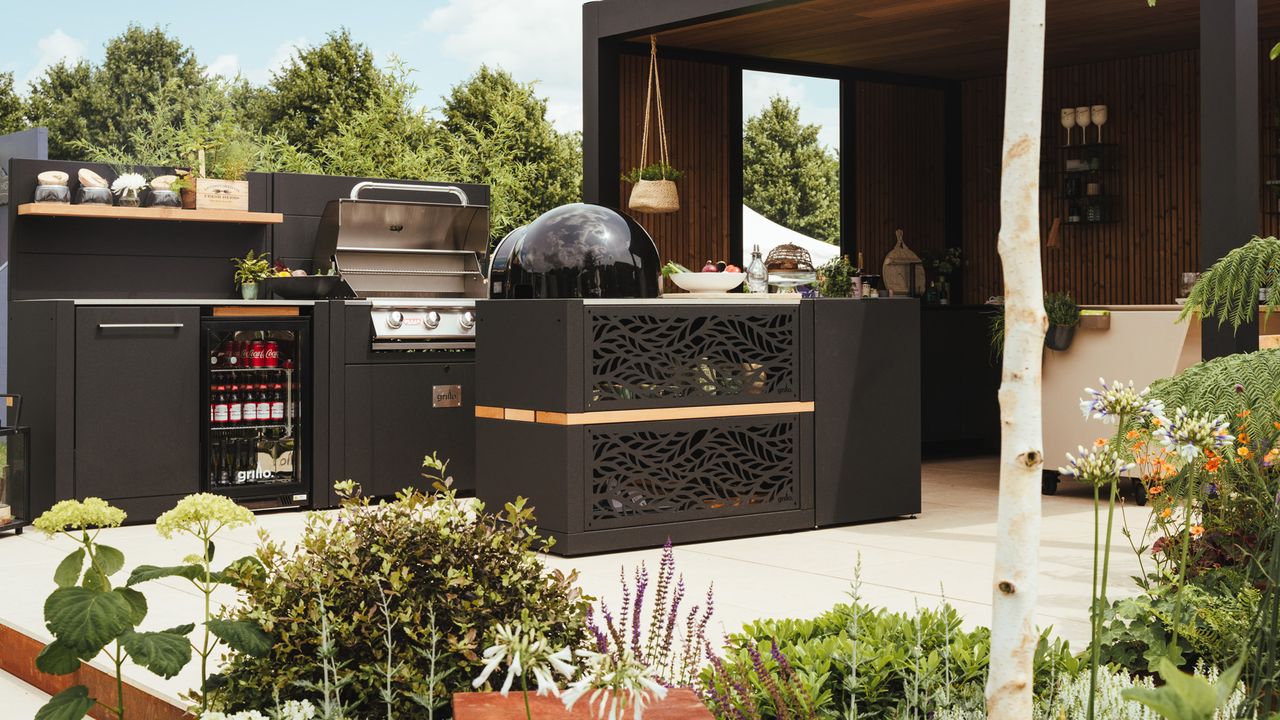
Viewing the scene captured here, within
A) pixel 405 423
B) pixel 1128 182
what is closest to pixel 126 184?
pixel 405 423

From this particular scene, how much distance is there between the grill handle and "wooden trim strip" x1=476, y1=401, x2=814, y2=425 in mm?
2720

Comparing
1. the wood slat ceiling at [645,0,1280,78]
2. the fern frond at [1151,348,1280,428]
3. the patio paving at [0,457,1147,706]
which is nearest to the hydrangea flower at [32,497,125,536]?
the patio paving at [0,457,1147,706]

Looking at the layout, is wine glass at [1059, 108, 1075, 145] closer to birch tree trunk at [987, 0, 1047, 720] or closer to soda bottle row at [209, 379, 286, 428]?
soda bottle row at [209, 379, 286, 428]

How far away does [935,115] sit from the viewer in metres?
11.1

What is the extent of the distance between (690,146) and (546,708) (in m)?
8.21

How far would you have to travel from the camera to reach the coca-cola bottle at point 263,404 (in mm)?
7035

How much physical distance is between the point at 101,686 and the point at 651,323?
2879 mm

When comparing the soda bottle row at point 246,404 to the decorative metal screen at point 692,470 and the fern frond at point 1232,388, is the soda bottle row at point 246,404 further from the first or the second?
the fern frond at point 1232,388

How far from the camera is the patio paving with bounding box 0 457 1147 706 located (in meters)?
4.19

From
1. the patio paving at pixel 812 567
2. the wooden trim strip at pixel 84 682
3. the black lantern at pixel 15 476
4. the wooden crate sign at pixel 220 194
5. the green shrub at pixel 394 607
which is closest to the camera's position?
the green shrub at pixel 394 607

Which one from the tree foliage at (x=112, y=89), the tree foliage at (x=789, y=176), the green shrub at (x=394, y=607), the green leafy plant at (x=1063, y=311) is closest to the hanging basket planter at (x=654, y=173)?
the green leafy plant at (x=1063, y=311)

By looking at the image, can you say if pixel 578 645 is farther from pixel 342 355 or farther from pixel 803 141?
pixel 803 141

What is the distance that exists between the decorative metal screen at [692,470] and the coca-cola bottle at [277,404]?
227 centimetres

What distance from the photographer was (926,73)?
35.7 ft
